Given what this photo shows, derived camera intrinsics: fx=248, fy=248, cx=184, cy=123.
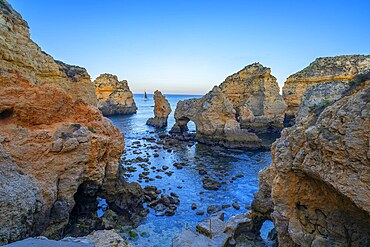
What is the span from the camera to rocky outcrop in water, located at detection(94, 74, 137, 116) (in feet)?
290

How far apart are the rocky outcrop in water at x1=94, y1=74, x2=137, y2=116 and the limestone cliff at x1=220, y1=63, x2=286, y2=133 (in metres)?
47.1

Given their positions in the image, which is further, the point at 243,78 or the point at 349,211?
the point at 243,78

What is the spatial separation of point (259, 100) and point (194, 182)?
3569 centimetres

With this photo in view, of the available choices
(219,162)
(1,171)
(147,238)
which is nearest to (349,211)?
(147,238)

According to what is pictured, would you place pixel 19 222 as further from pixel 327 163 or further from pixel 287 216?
pixel 327 163

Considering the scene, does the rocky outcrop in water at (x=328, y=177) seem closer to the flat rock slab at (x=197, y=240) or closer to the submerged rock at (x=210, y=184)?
the flat rock slab at (x=197, y=240)

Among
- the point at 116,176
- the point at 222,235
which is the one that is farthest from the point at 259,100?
the point at 222,235

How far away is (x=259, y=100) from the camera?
180 ft

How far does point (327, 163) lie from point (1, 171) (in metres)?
11.6

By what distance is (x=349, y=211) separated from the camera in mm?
8023

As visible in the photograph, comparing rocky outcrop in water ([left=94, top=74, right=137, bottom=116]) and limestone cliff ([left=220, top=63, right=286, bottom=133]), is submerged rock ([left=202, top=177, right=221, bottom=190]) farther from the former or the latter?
rocky outcrop in water ([left=94, top=74, right=137, bottom=116])

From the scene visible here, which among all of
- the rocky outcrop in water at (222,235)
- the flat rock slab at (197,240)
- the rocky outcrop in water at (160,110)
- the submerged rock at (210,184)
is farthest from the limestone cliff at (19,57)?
the rocky outcrop in water at (160,110)

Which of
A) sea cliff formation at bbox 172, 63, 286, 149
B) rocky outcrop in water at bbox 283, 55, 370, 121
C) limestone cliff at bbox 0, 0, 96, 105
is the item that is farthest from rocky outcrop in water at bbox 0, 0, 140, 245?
rocky outcrop in water at bbox 283, 55, 370, 121

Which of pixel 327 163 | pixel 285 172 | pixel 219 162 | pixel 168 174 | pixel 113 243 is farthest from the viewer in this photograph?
pixel 219 162
